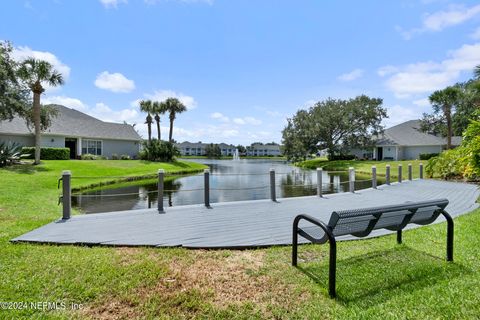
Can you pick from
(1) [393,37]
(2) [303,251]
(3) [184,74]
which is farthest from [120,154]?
(2) [303,251]

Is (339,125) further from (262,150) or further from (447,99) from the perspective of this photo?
(262,150)

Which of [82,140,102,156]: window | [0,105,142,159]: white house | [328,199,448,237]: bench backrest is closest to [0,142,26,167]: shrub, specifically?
[0,105,142,159]: white house

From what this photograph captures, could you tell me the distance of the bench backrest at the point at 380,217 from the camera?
3.21m

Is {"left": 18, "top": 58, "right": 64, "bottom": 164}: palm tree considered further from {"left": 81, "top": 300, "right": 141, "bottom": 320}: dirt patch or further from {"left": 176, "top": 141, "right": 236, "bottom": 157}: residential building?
{"left": 176, "top": 141, "right": 236, "bottom": 157}: residential building

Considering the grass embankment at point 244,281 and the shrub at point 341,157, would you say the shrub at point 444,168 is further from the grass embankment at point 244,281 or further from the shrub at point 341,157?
the shrub at point 341,157

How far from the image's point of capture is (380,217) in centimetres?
349

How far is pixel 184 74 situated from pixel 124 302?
60.8ft

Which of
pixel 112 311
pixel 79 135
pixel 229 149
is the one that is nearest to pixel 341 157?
pixel 79 135

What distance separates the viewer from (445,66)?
1638cm

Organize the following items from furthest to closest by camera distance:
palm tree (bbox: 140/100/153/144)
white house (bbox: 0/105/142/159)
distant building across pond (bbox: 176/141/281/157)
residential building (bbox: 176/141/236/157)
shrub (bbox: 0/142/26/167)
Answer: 1. distant building across pond (bbox: 176/141/281/157)
2. residential building (bbox: 176/141/236/157)
3. palm tree (bbox: 140/100/153/144)
4. white house (bbox: 0/105/142/159)
5. shrub (bbox: 0/142/26/167)

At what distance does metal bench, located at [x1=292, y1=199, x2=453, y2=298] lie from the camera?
311 centimetres

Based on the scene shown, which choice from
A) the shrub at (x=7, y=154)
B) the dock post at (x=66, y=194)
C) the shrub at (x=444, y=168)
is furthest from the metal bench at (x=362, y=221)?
the shrub at (x=7, y=154)

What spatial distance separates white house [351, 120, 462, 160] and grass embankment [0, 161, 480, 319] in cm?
4127

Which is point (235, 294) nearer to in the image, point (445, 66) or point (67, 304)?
point (67, 304)
